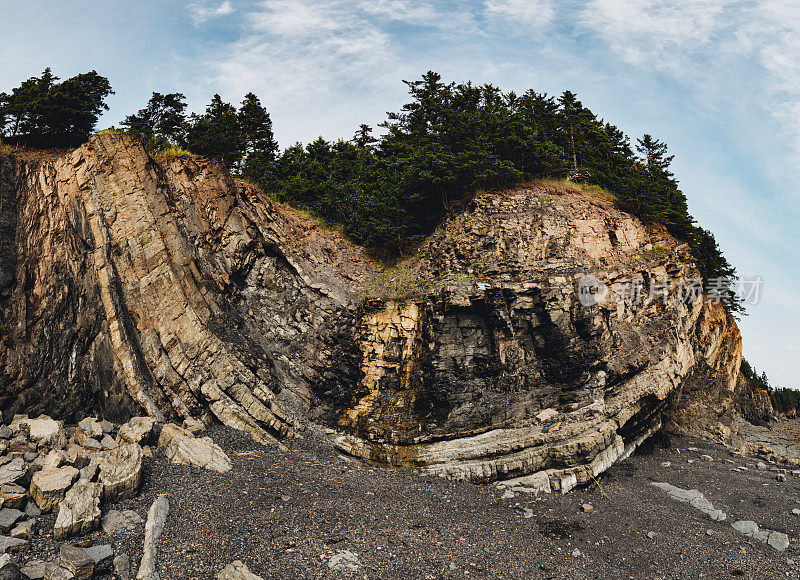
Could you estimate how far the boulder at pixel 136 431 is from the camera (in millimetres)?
13836

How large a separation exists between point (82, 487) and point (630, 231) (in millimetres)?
24299

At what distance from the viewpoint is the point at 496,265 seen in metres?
21.4

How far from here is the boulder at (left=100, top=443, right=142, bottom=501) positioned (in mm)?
10836

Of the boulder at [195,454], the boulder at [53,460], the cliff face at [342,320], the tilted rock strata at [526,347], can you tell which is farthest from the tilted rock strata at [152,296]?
the boulder at [53,460]

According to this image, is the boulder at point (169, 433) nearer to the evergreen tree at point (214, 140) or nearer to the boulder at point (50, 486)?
the boulder at point (50, 486)

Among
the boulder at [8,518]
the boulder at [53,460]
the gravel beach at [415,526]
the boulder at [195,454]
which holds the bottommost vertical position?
the gravel beach at [415,526]

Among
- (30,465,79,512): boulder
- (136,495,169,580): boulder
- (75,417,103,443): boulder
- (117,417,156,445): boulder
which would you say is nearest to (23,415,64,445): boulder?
(75,417,103,443): boulder

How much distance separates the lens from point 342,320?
72.5ft

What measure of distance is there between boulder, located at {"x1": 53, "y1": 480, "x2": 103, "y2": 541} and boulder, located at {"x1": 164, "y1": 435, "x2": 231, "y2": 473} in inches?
124

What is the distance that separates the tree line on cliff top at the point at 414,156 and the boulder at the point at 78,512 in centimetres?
1704

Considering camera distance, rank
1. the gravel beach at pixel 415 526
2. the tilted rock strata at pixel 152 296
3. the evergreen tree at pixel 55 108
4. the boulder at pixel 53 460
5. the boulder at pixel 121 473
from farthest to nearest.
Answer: the evergreen tree at pixel 55 108 < the tilted rock strata at pixel 152 296 < the boulder at pixel 53 460 < the boulder at pixel 121 473 < the gravel beach at pixel 415 526

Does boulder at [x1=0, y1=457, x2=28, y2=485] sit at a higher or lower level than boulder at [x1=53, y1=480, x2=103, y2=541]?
higher

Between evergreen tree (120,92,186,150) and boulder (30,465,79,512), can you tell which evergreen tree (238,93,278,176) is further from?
boulder (30,465,79,512)

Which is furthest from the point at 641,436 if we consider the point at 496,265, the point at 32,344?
the point at 32,344
